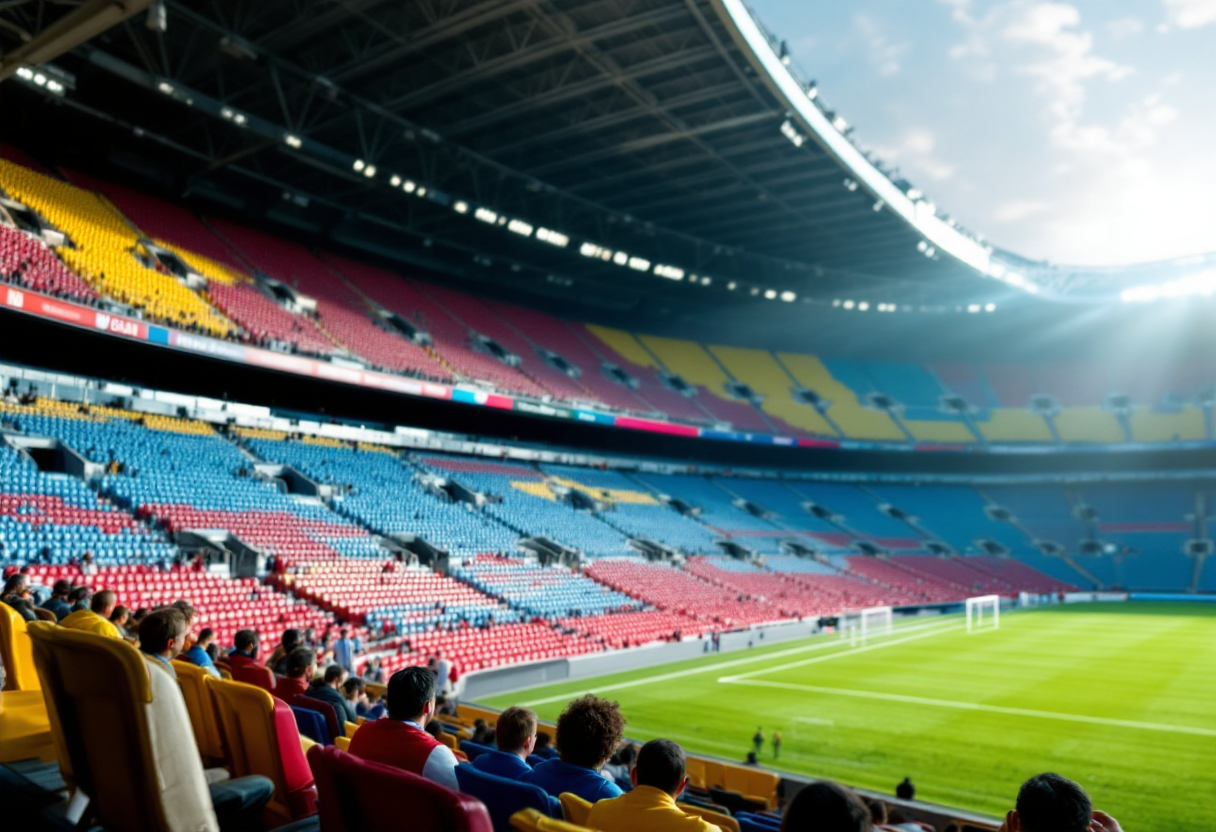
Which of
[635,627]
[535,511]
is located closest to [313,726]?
[635,627]

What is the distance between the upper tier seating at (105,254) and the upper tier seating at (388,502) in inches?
211

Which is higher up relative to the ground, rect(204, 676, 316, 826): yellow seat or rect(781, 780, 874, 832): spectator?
rect(781, 780, 874, 832): spectator

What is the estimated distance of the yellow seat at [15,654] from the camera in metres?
5.48

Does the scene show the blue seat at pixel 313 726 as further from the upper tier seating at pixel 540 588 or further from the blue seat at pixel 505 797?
the upper tier seating at pixel 540 588

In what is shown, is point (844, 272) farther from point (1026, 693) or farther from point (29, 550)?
point (29, 550)

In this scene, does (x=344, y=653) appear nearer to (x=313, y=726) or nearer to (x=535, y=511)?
(x=313, y=726)

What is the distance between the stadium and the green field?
6.5 inches

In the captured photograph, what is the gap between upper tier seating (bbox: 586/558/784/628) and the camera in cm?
3120

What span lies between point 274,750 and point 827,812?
10.0 feet

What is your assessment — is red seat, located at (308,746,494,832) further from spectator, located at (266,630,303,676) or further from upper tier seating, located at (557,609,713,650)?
upper tier seating, located at (557,609,713,650)

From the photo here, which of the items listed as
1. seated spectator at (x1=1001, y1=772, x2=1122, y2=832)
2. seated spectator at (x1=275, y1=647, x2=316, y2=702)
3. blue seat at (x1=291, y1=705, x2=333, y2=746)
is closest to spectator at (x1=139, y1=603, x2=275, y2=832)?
blue seat at (x1=291, y1=705, x2=333, y2=746)

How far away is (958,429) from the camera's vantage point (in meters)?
56.7

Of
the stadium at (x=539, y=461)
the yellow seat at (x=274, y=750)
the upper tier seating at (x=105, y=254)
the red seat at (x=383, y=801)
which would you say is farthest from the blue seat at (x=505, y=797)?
the upper tier seating at (x=105, y=254)

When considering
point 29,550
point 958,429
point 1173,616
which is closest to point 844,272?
point 958,429
